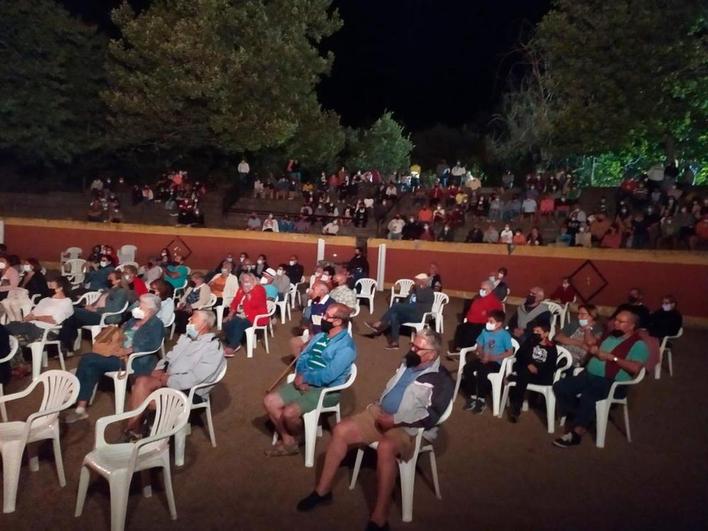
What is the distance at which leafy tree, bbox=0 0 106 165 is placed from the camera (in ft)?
63.5

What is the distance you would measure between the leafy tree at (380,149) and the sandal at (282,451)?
26355 millimetres

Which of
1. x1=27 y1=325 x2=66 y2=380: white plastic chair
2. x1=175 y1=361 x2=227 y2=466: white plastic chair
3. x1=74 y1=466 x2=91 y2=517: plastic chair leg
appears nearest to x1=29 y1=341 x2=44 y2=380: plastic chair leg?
x1=27 y1=325 x2=66 y2=380: white plastic chair

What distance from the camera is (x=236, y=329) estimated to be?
8188mm

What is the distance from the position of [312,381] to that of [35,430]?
204 centimetres

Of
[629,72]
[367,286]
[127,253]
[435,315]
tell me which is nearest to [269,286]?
[435,315]

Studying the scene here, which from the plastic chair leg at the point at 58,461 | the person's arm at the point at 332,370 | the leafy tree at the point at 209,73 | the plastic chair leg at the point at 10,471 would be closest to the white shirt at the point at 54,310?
the plastic chair leg at the point at 58,461

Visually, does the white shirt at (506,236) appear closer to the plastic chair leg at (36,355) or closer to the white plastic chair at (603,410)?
the white plastic chair at (603,410)

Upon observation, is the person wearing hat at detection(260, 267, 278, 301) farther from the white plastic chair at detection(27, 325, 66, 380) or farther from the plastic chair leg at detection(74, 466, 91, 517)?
the plastic chair leg at detection(74, 466, 91, 517)

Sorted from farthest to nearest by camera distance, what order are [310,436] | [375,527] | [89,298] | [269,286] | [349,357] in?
[269,286] → [89,298] → [349,357] → [310,436] → [375,527]

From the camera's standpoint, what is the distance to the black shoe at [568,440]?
5.71 meters

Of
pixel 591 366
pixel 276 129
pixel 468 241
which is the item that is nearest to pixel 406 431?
pixel 591 366

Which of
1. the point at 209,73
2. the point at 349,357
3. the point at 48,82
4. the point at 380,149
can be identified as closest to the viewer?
the point at 349,357

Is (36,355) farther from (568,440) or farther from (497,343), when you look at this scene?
(568,440)

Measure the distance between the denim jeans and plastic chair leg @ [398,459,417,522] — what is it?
4186 mm
